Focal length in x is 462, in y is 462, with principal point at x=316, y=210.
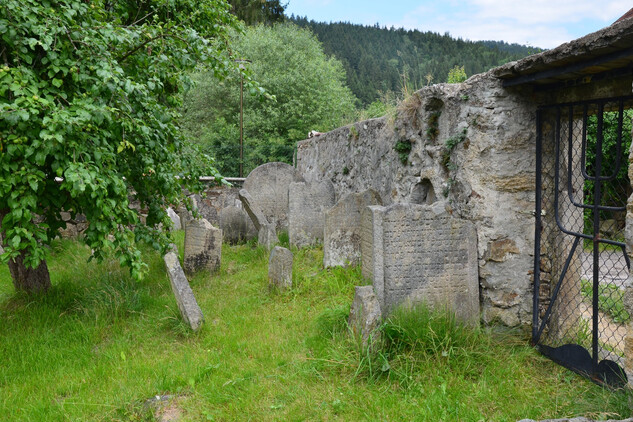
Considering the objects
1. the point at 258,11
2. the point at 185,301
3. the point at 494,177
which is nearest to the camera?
the point at 494,177

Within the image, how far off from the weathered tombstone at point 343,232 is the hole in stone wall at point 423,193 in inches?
42.3

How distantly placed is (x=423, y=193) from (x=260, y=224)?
3934 millimetres

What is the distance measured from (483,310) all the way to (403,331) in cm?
A: 103

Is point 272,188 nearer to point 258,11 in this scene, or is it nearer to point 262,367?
point 262,367

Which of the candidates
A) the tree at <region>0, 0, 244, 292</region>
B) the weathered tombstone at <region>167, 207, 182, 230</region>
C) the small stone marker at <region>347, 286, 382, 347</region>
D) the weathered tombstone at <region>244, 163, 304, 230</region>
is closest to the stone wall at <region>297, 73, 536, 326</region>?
the small stone marker at <region>347, 286, 382, 347</region>

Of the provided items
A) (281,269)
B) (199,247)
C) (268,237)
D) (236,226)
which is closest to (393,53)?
(236,226)

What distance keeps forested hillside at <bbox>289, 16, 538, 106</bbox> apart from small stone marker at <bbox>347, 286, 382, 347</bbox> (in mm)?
26308

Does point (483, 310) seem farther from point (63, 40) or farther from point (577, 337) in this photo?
point (63, 40)

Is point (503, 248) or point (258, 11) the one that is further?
point (258, 11)

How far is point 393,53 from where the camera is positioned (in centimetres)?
3984

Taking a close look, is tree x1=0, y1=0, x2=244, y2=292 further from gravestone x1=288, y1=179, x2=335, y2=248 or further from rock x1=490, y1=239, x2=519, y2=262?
rock x1=490, y1=239, x2=519, y2=262

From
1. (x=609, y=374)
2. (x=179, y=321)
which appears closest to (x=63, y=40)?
(x=179, y=321)

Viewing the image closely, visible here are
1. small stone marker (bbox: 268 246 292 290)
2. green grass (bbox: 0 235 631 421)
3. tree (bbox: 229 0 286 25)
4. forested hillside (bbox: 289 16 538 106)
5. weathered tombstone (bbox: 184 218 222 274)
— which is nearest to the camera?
green grass (bbox: 0 235 631 421)

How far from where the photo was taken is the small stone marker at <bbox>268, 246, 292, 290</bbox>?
19.5 ft
